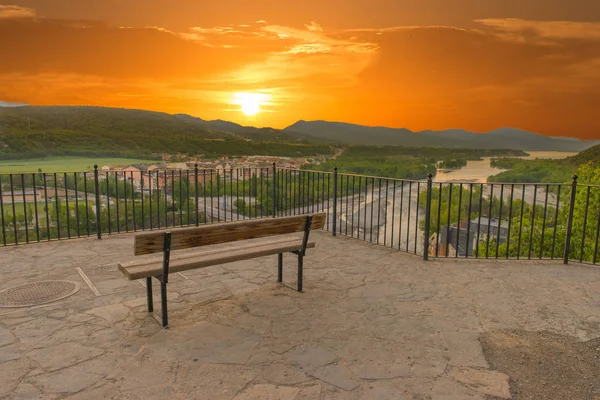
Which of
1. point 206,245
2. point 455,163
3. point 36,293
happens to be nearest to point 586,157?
point 455,163

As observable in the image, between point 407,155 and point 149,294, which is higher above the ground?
point 407,155

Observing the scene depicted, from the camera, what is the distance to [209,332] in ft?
Answer: 11.6

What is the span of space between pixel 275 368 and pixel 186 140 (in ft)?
78.1

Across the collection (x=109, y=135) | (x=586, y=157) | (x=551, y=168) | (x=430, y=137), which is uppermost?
(x=430, y=137)

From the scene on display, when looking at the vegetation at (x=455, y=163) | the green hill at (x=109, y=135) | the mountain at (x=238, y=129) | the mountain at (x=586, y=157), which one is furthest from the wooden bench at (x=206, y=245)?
the vegetation at (x=455, y=163)

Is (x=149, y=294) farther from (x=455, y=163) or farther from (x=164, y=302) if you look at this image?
(x=455, y=163)

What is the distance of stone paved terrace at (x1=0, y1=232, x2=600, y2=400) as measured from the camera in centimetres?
275

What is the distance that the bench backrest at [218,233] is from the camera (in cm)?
334

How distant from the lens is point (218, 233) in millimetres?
3676

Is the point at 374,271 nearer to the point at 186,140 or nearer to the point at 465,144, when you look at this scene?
the point at 186,140

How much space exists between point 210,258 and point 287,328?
3.31 feet

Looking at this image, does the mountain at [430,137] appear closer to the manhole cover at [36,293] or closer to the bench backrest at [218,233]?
the manhole cover at [36,293]

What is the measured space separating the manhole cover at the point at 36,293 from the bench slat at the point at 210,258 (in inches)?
51.9

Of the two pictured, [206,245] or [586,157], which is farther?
[586,157]
